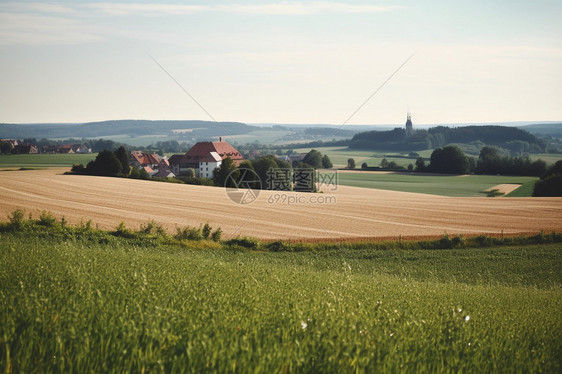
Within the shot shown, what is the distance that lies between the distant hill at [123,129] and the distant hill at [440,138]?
124 ft

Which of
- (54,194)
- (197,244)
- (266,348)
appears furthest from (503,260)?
(54,194)

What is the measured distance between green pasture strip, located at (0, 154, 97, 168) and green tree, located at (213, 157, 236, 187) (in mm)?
19652

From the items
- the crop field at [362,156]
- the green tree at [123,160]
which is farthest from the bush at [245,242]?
the crop field at [362,156]

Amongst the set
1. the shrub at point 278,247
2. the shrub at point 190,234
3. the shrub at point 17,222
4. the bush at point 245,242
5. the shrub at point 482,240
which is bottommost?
the shrub at point 482,240

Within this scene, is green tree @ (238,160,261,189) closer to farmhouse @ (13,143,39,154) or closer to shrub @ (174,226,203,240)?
shrub @ (174,226,203,240)

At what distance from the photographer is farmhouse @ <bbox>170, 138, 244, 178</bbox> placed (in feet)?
235

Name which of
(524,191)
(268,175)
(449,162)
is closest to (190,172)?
(268,175)

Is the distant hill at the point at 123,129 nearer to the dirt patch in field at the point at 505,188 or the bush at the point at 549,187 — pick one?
the dirt patch in field at the point at 505,188

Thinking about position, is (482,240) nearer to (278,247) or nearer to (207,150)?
(278,247)

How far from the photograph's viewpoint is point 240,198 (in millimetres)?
47438

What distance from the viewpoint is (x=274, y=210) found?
4050cm

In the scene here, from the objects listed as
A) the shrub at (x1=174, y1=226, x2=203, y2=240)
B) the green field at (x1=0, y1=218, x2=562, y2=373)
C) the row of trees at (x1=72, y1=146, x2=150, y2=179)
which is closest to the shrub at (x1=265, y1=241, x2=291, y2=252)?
the shrub at (x1=174, y1=226, x2=203, y2=240)

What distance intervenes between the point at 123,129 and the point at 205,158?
86778 millimetres

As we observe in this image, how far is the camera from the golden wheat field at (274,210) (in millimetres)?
33594
